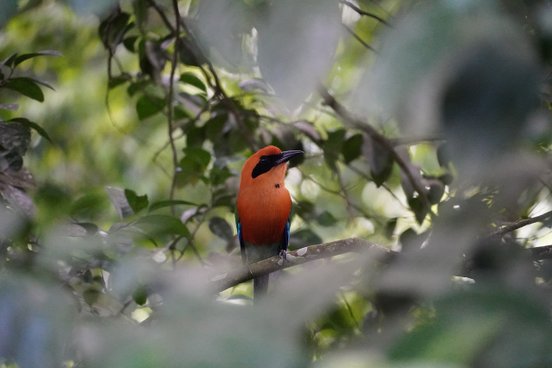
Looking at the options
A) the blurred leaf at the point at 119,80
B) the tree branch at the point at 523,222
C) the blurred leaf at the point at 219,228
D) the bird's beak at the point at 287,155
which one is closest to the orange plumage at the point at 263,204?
the bird's beak at the point at 287,155

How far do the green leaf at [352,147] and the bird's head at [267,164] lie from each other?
0.28m

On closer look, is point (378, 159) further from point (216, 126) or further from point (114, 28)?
point (114, 28)

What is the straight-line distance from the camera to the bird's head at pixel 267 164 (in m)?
4.11

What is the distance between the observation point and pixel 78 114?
19.4 ft

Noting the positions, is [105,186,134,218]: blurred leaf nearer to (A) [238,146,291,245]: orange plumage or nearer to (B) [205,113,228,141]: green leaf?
(B) [205,113,228,141]: green leaf

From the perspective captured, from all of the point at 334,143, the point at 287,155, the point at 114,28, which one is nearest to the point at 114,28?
the point at 114,28

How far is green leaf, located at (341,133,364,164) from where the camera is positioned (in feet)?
12.3

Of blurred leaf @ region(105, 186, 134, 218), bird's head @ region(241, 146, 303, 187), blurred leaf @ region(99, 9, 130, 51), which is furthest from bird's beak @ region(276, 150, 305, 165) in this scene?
blurred leaf @ region(105, 186, 134, 218)

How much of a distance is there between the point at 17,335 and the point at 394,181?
14.2ft

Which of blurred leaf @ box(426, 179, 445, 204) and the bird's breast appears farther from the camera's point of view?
the bird's breast

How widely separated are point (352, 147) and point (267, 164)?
2.09 feet

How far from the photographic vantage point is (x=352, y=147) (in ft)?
12.5

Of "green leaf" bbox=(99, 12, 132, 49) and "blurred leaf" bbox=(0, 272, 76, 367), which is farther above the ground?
"blurred leaf" bbox=(0, 272, 76, 367)

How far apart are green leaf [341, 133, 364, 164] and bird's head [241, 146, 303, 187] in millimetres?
282
